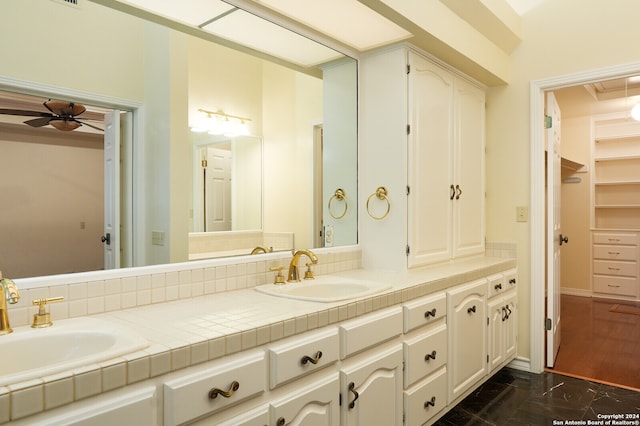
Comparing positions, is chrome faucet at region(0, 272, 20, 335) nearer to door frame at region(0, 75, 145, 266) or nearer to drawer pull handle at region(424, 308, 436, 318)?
door frame at region(0, 75, 145, 266)

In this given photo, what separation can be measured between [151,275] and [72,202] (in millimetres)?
380

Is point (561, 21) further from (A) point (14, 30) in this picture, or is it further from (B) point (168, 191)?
(A) point (14, 30)

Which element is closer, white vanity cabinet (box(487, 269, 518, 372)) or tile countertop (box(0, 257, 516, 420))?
tile countertop (box(0, 257, 516, 420))

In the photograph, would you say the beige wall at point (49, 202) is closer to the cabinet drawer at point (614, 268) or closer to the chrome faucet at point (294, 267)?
the chrome faucet at point (294, 267)

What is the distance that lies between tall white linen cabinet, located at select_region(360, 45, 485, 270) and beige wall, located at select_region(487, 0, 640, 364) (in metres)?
0.53

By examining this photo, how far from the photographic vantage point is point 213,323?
1.30m

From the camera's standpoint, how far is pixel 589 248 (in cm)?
556

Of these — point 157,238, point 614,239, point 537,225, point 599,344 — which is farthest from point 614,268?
point 157,238

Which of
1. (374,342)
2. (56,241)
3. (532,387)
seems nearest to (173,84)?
(56,241)

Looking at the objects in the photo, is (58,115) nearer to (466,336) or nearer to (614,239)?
(466,336)

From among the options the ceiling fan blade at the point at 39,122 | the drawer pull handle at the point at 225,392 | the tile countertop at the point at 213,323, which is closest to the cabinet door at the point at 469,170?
the tile countertop at the point at 213,323

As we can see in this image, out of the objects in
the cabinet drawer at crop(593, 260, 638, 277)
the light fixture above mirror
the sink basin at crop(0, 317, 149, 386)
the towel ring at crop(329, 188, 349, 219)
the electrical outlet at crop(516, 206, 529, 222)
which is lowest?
the cabinet drawer at crop(593, 260, 638, 277)

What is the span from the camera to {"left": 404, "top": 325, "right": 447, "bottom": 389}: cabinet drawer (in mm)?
1919

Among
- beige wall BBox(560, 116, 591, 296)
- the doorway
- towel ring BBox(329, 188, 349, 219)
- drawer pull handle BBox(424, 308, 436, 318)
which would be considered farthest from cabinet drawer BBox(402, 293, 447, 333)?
beige wall BBox(560, 116, 591, 296)
